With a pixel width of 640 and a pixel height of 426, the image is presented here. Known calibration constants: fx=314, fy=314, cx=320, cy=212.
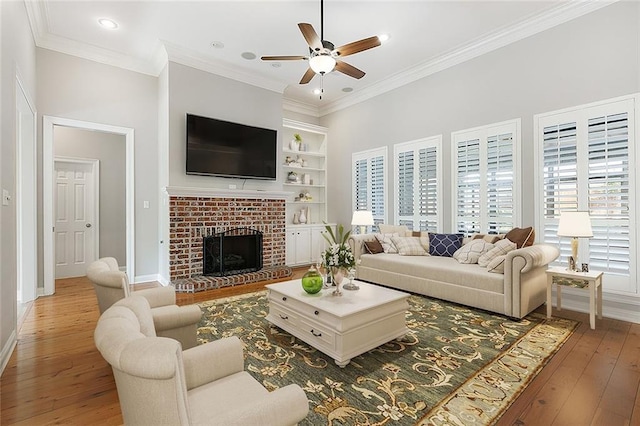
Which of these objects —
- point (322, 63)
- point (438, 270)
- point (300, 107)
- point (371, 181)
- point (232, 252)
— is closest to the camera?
point (322, 63)

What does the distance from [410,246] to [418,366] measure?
260 cm

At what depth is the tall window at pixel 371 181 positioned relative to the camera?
6.03m

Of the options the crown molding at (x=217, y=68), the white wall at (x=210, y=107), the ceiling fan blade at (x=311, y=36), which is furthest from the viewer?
the white wall at (x=210, y=107)

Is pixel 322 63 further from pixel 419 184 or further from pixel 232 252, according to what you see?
pixel 232 252

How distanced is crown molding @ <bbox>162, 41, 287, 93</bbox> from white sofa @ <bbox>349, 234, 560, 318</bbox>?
3.66 meters

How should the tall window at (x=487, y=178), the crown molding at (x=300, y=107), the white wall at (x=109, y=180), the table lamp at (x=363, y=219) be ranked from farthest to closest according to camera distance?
the crown molding at (x=300, y=107)
the white wall at (x=109, y=180)
the table lamp at (x=363, y=219)
the tall window at (x=487, y=178)

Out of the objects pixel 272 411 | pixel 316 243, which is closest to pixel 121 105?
pixel 316 243

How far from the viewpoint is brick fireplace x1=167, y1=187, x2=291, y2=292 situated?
4738 millimetres

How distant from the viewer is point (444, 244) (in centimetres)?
466

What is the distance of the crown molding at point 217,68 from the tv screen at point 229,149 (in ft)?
2.66

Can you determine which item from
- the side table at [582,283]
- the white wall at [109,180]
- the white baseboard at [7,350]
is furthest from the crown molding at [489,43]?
the white baseboard at [7,350]

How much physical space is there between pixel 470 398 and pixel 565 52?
13.6ft

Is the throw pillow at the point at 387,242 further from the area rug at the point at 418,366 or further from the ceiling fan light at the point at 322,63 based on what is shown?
the ceiling fan light at the point at 322,63

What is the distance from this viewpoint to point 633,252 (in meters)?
3.35
